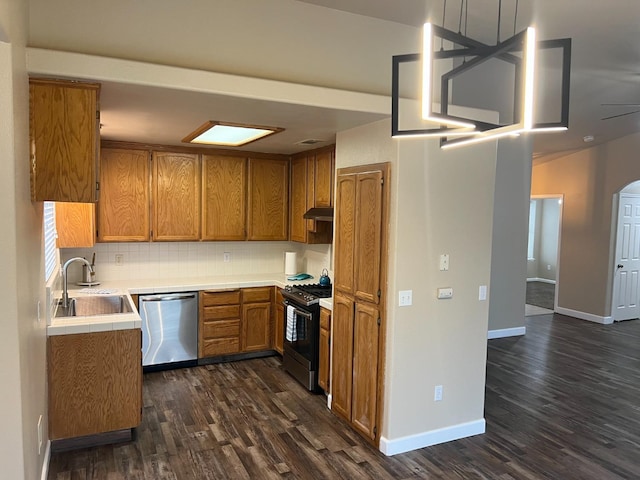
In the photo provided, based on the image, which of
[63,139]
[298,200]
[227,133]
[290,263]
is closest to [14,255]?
[63,139]

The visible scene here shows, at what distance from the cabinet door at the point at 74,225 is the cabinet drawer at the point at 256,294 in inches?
65.4

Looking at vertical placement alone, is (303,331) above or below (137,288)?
below

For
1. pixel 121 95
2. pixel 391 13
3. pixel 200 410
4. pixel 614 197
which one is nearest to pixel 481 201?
pixel 391 13

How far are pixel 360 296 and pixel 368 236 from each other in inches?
19.0

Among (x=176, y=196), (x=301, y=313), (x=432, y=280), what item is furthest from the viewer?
(x=176, y=196)

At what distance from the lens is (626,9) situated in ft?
9.98

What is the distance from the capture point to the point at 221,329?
5.04m

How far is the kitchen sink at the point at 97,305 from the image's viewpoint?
4055 millimetres

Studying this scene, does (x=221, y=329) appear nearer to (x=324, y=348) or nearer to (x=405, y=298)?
(x=324, y=348)

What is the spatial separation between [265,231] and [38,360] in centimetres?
320

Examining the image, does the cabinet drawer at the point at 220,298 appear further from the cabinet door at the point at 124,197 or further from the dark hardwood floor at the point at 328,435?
the cabinet door at the point at 124,197

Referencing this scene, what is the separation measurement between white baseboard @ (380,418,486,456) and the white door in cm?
517

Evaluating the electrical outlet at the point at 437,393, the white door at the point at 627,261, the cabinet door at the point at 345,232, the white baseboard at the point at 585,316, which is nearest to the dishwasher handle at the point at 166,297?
the cabinet door at the point at 345,232

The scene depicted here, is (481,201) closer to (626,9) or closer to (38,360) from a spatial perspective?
(626,9)
